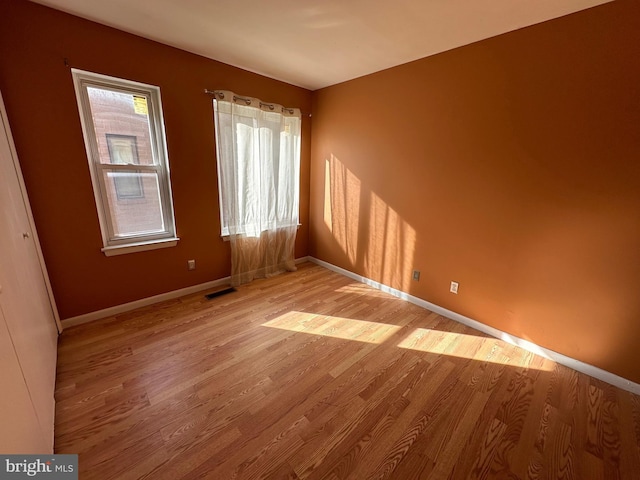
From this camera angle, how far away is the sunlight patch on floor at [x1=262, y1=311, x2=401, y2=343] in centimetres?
226

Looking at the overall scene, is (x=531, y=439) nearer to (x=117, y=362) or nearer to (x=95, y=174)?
(x=117, y=362)

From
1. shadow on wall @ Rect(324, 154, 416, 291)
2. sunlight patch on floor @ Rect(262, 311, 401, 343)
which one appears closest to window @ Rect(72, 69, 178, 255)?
sunlight patch on floor @ Rect(262, 311, 401, 343)

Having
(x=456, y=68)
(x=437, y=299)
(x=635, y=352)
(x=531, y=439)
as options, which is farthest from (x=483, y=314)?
(x=456, y=68)

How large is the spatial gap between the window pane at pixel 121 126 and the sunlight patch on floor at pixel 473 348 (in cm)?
300

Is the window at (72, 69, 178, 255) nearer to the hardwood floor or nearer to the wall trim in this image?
the wall trim

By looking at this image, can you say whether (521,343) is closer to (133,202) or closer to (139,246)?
(139,246)

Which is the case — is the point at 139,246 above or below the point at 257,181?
below

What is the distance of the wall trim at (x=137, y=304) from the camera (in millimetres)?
2275

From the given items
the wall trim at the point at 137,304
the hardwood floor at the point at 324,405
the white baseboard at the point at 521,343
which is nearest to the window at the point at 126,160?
the wall trim at the point at 137,304

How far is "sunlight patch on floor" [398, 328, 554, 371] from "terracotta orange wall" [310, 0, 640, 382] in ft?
0.55

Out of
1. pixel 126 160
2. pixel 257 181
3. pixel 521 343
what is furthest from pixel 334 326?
pixel 126 160

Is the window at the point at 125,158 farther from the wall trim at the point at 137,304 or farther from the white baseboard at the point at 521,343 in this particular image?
the white baseboard at the point at 521,343

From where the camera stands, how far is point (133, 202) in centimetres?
246

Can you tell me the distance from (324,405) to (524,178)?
88.2 inches
